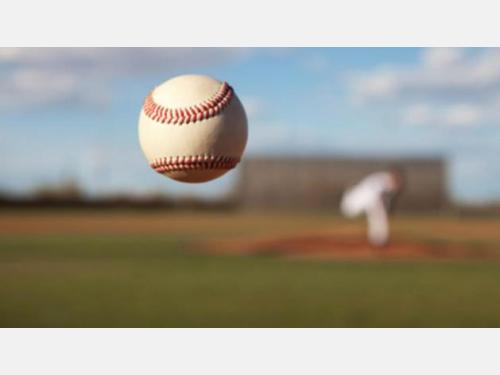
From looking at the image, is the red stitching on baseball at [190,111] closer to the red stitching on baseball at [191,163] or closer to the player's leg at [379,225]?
the red stitching on baseball at [191,163]

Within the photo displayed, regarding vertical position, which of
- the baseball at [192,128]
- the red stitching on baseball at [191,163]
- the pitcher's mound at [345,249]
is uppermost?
the pitcher's mound at [345,249]

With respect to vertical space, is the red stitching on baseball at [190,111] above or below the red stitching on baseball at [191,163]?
above

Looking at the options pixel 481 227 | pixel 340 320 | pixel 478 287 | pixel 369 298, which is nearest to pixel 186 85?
pixel 340 320

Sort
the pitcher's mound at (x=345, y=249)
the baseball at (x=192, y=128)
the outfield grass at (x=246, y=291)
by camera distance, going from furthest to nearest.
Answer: the pitcher's mound at (x=345, y=249) < the outfield grass at (x=246, y=291) < the baseball at (x=192, y=128)

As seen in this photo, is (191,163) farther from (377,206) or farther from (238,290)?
(377,206)

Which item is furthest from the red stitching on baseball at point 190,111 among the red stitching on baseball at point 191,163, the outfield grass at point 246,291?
the outfield grass at point 246,291

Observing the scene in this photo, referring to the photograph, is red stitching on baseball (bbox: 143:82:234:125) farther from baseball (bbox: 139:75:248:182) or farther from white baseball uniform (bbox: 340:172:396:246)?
white baseball uniform (bbox: 340:172:396:246)

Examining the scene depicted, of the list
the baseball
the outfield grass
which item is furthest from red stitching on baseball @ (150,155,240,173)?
the outfield grass

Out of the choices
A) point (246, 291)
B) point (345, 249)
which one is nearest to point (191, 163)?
point (246, 291)
